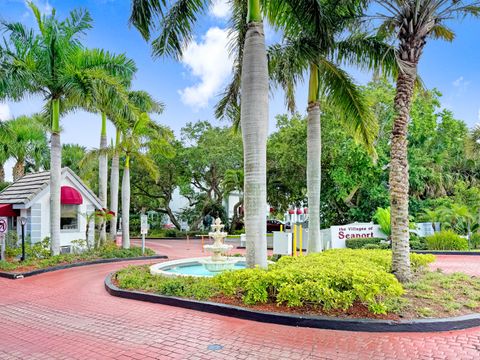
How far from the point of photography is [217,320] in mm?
7090

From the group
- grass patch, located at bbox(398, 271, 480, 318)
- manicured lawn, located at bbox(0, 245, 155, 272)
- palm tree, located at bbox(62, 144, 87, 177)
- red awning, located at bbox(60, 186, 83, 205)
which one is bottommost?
manicured lawn, located at bbox(0, 245, 155, 272)

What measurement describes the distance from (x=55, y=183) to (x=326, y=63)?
11676mm

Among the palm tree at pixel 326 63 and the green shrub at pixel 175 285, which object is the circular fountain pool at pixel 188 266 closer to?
the green shrub at pixel 175 285

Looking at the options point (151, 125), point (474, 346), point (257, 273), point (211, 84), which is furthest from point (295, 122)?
point (474, 346)

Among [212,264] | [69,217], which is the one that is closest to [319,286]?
[212,264]

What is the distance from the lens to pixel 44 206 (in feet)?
58.9

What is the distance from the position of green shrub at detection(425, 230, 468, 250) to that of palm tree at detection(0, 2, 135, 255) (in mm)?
16172

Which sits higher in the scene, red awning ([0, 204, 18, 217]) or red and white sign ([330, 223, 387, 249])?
red awning ([0, 204, 18, 217])

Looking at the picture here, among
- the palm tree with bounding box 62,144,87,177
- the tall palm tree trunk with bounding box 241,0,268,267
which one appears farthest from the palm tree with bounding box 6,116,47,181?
the tall palm tree trunk with bounding box 241,0,268,267

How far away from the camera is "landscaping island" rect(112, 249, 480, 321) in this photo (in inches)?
264

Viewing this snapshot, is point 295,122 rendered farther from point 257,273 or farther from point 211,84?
point 257,273

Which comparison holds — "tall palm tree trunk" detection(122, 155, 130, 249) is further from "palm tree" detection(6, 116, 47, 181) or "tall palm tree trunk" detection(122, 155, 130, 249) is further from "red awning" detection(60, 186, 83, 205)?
"palm tree" detection(6, 116, 47, 181)

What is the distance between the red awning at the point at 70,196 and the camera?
18047 mm

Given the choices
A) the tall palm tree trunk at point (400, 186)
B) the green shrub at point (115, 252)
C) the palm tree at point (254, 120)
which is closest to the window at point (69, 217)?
the green shrub at point (115, 252)
